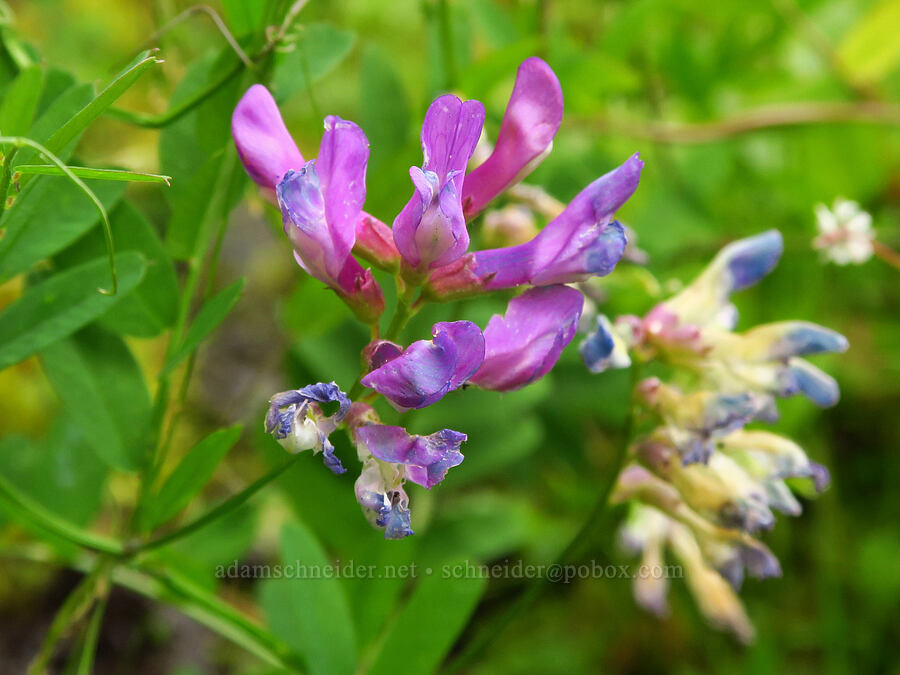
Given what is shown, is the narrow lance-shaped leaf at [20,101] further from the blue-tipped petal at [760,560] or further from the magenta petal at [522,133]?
the blue-tipped petal at [760,560]

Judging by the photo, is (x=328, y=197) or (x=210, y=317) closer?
(x=328, y=197)

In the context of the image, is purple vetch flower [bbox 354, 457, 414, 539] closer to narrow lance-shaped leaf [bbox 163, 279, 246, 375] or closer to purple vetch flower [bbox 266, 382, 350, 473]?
purple vetch flower [bbox 266, 382, 350, 473]

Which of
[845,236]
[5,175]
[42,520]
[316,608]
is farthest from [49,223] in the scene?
[845,236]

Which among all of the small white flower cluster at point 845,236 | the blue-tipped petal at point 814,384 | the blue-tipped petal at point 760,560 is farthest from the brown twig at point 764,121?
the blue-tipped petal at point 760,560

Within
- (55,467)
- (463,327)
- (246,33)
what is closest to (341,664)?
(55,467)

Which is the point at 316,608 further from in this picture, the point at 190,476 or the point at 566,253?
the point at 566,253

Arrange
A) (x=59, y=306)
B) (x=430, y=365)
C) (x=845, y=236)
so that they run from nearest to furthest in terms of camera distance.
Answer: (x=430, y=365), (x=59, y=306), (x=845, y=236)

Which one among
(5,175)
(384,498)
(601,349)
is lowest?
(601,349)
